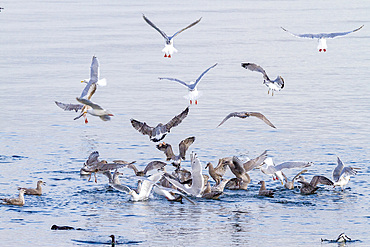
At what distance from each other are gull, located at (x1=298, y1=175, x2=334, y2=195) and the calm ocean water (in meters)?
0.14

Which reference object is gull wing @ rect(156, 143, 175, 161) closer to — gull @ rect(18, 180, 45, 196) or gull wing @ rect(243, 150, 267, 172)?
gull wing @ rect(243, 150, 267, 172)

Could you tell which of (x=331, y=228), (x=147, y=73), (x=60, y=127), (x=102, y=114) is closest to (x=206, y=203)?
(x=331, y=228)

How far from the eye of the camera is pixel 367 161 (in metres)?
15.1

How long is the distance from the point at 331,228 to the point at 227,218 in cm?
147

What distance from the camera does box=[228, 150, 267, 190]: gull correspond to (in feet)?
44.3

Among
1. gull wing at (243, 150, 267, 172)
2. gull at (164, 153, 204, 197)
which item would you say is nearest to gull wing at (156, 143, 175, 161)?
gull wing at (243, 150, 267, 172)

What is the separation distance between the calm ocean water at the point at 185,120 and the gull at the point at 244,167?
178mm

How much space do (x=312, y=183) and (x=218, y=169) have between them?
1.58m

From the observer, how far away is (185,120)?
18.9m

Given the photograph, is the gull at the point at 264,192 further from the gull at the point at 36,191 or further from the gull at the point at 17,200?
the gull at the point at 17,200

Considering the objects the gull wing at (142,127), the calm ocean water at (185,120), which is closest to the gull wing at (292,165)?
the calm ocean water at (185,120)

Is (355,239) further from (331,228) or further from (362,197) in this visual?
(362,197)

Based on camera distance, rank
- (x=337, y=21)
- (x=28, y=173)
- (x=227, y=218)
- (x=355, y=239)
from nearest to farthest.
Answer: (x=355, y=239) < (x=227, y=218) < (x=28, y=173) < (x=337, y=21)

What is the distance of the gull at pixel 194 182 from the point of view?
501 inches
